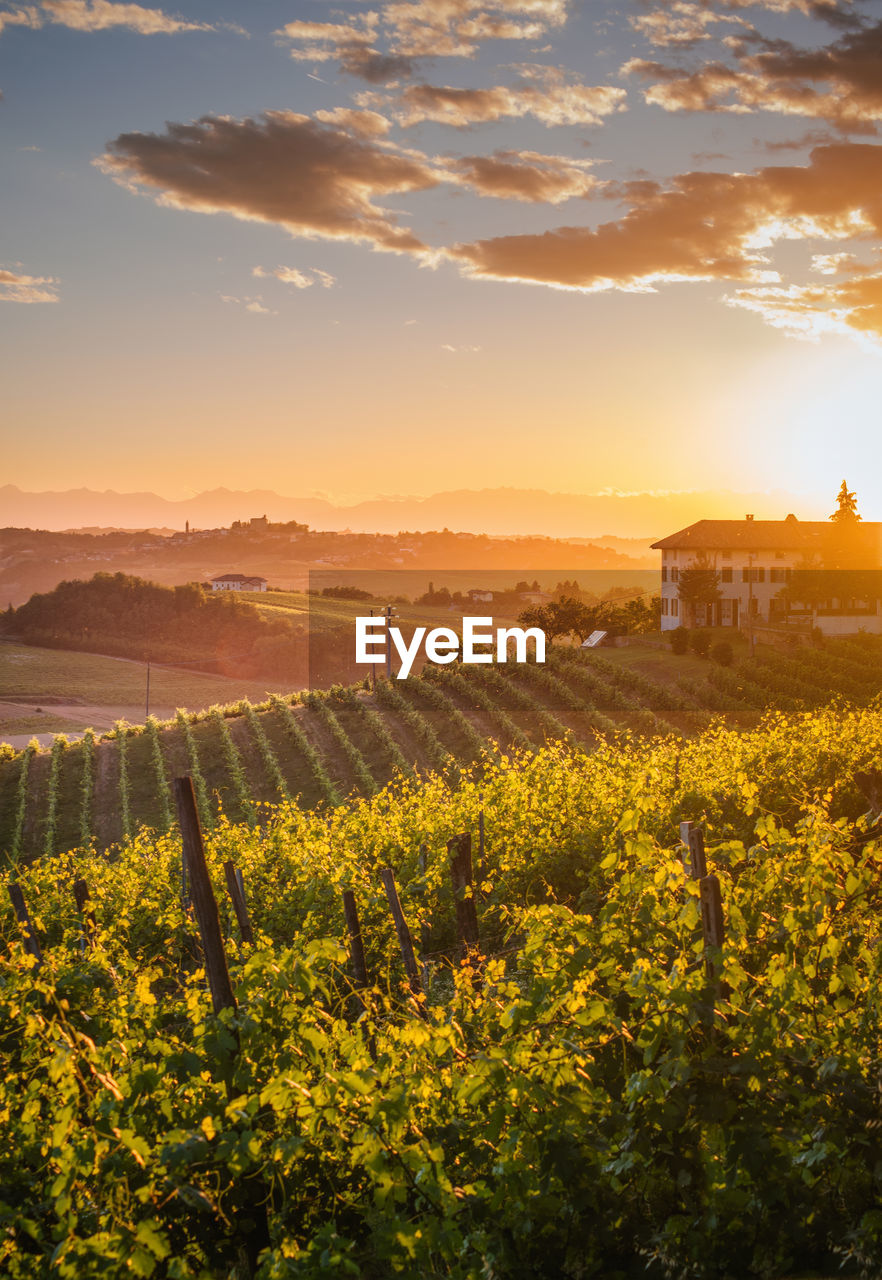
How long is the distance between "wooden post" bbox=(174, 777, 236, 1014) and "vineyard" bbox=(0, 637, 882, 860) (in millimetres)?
24903

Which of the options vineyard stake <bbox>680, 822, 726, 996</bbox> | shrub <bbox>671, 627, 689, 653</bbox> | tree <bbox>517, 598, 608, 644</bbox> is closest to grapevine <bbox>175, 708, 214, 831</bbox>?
vineyard stake <bbox>680, 822, 726, 996</bbox>

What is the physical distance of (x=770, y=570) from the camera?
67750mm

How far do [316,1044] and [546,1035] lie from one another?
1.39m

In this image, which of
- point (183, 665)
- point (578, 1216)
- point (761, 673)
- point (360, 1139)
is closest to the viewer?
point (360, 1139)

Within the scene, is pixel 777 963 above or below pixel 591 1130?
above

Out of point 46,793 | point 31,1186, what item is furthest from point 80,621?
point 31,1186

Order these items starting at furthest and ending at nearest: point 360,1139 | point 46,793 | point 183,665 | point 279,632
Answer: point 279,632 < point 183,665 < point 46,793 < point 360,1139

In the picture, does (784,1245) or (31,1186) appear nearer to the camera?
(784,1245)

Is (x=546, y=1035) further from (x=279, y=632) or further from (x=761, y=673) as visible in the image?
(x=279, y=632)

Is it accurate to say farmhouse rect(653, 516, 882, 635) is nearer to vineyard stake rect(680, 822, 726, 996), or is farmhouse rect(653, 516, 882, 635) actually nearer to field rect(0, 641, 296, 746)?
field rect(0, 641, 296, 746)

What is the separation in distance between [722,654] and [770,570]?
86.6 ft

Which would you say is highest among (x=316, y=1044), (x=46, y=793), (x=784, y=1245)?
(x=316, y=1044)

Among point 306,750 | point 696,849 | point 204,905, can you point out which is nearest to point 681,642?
point 306,750

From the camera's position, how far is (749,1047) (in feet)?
12.7
